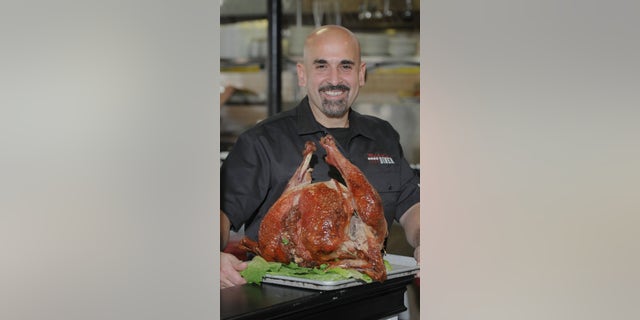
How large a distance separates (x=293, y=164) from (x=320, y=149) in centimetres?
9

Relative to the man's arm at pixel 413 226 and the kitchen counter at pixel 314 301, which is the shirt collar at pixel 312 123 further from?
the kitchen counter at pixel 314 301

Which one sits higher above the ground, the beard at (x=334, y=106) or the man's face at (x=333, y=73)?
the man's face at (x=333, y=73)

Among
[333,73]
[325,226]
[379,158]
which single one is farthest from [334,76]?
[325,226]

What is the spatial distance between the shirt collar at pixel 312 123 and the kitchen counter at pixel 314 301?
420 millimetres

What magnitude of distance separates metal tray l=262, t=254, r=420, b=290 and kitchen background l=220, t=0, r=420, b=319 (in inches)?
77.4

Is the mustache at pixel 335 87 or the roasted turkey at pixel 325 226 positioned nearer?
the roasted turkey at pixel 325 226

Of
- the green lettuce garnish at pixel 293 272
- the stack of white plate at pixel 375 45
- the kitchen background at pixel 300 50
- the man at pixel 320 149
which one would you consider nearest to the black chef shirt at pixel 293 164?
the man at pixel 320 149

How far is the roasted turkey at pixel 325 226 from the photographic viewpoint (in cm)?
210

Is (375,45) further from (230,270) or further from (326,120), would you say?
(230,270)
